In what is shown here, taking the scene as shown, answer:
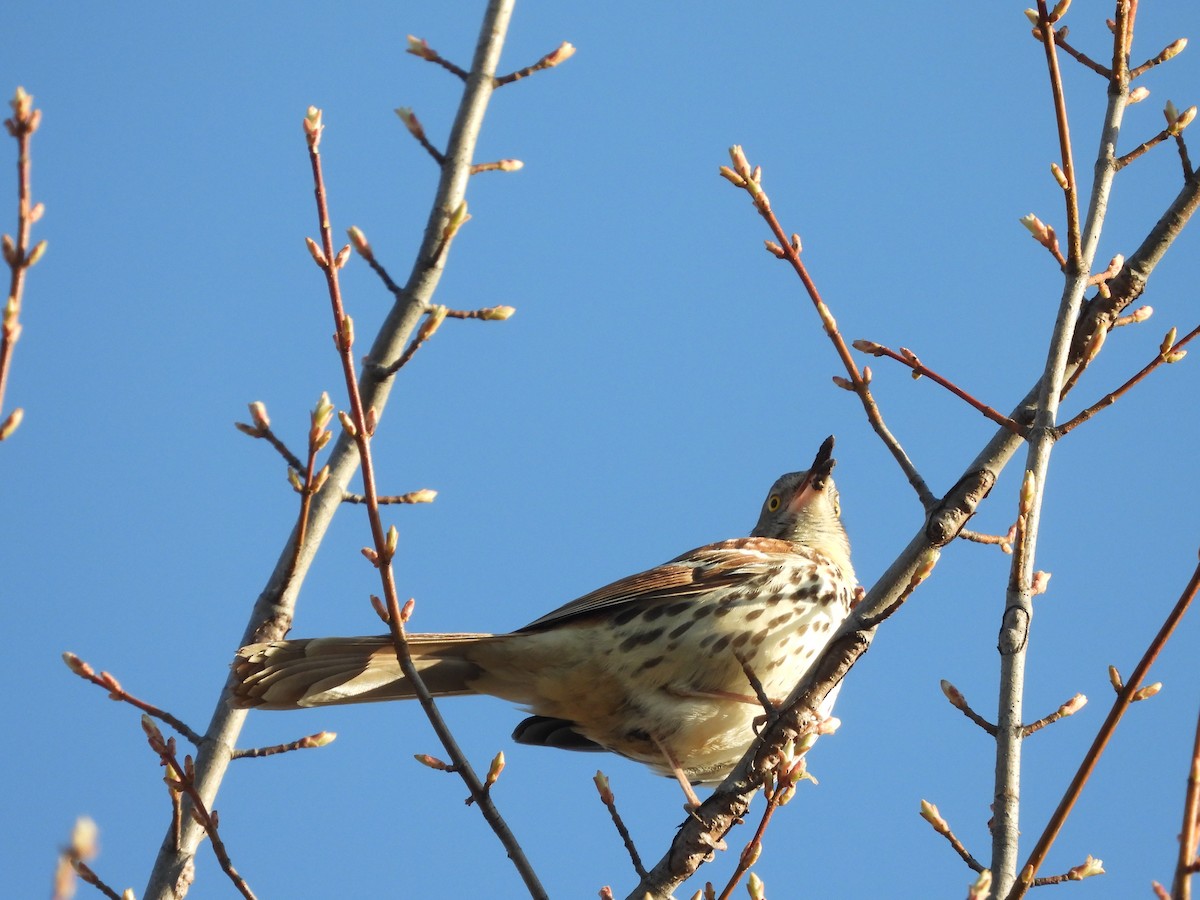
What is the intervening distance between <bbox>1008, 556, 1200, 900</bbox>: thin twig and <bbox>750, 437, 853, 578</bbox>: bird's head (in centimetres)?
419

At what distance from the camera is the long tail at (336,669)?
14.5 ft

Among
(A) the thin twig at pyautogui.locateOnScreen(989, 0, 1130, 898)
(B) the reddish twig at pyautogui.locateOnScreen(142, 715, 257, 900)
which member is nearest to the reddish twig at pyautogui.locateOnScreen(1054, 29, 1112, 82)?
(A) the thin twig at pyautogui.locateOnScreen(989, 0, 1130, 898)

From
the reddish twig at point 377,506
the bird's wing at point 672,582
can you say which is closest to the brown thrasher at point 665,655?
the bird's wing at point 672,582

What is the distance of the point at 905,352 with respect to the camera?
3.55 metres

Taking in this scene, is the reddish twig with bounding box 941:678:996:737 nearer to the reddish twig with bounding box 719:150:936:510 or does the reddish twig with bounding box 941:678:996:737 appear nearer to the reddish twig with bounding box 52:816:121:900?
the reddish twig with bounding box 719:150:936:510

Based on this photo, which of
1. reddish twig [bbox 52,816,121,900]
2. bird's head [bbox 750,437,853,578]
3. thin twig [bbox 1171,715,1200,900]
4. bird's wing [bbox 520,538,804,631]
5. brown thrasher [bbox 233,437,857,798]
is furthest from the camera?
bird's head [bbox 750,437,853,578]

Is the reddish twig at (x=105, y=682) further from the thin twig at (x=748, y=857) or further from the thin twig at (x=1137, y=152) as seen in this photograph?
the thin twig at (x=1137, y=152)

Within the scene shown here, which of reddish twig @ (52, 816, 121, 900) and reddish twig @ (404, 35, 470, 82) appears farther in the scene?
reddish twig @ (404, 35, 470, 82)

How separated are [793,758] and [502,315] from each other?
5.44 feet

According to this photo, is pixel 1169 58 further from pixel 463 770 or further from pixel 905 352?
pixel 463 770

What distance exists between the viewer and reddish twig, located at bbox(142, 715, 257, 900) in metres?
3.52

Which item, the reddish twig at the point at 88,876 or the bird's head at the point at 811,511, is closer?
the reddish twig at the point at 88,876

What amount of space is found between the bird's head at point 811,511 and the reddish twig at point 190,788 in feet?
12.4

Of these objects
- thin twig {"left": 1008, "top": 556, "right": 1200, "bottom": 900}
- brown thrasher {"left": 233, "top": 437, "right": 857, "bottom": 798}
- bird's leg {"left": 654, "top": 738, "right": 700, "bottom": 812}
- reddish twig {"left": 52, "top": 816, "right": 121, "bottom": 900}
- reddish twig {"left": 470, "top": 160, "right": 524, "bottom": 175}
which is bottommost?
reddish twig {"left": 52, "top": 816, "right": 121, "bottom": 900}
